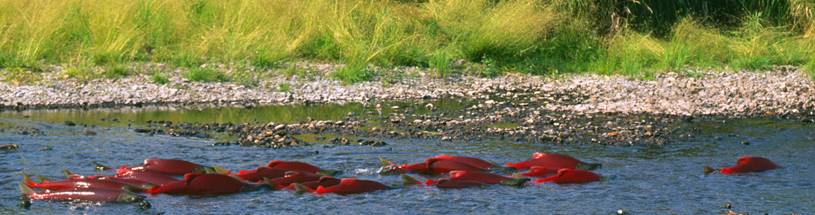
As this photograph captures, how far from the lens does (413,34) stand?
1955 cm

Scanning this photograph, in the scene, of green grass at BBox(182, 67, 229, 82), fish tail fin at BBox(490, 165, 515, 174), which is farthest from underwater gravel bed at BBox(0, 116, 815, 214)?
green grass at BBox(182, 67, 229, 82)

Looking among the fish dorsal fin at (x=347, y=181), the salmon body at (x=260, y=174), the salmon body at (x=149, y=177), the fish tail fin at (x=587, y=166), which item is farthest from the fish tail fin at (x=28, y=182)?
the fish tail fin at (x=587, y=166)

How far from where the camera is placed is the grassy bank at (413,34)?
1788cm

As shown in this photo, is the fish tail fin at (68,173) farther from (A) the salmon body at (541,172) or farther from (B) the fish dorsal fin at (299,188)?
(A) the salmon body at (541,172)

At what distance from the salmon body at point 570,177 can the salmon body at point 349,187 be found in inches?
53.3

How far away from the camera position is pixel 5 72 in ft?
54.6

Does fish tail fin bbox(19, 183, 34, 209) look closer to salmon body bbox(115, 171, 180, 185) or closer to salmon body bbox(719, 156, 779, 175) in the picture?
salmon body bbox(115, 171, 180, 185)

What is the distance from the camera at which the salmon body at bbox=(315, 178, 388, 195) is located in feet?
32.2

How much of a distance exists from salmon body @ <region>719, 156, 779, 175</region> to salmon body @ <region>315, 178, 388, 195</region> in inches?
114

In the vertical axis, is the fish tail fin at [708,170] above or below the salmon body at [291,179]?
above

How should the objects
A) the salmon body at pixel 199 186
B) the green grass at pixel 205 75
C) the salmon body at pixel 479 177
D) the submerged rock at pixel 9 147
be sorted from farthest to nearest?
the green grass at pixel 205 75, the submerged rock at pixel 9 147, the salmon body at pixel 479 177, the salmon body at pixel 199 186

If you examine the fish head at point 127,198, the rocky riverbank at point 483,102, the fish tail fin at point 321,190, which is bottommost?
the fish head at point 127,198

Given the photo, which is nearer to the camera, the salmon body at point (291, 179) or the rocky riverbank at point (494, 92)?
the salmon body at point (291, 179)

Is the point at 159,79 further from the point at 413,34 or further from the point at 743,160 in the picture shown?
the point at 743,160
